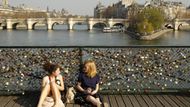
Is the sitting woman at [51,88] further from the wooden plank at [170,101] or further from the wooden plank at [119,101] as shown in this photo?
the wooden plank at [170,101]

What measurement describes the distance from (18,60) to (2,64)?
32 cm

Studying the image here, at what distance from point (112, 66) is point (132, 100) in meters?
0.92

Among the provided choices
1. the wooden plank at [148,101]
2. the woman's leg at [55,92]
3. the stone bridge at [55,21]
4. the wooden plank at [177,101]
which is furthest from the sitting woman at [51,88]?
the stone bridge at [55,21]

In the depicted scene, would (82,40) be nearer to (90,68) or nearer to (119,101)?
(119,101)

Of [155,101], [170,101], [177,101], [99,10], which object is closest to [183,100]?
[177,101]

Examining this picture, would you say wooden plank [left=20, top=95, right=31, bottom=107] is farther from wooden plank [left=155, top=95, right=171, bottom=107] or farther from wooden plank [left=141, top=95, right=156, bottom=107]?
wooden plank [left=155, top=95, right=171, bottom=107]

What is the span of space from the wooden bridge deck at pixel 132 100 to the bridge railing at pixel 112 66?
0.27 m

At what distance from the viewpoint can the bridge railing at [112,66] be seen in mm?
6883

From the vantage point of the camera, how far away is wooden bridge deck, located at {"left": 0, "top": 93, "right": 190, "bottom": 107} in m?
6.04

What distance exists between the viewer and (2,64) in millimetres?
6910

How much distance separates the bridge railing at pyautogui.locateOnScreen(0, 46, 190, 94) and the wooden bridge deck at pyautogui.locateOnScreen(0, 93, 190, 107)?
10.4 inches

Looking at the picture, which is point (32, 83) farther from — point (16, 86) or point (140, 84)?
point (140, 84)

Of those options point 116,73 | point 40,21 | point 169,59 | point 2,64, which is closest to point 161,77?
point 169,59

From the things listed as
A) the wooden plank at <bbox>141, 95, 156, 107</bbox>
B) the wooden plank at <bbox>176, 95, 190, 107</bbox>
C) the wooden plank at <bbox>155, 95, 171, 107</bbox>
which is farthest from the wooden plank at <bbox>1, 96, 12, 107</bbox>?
the wooden plank at <bbox>176, 95, 190, 107</bbox>
